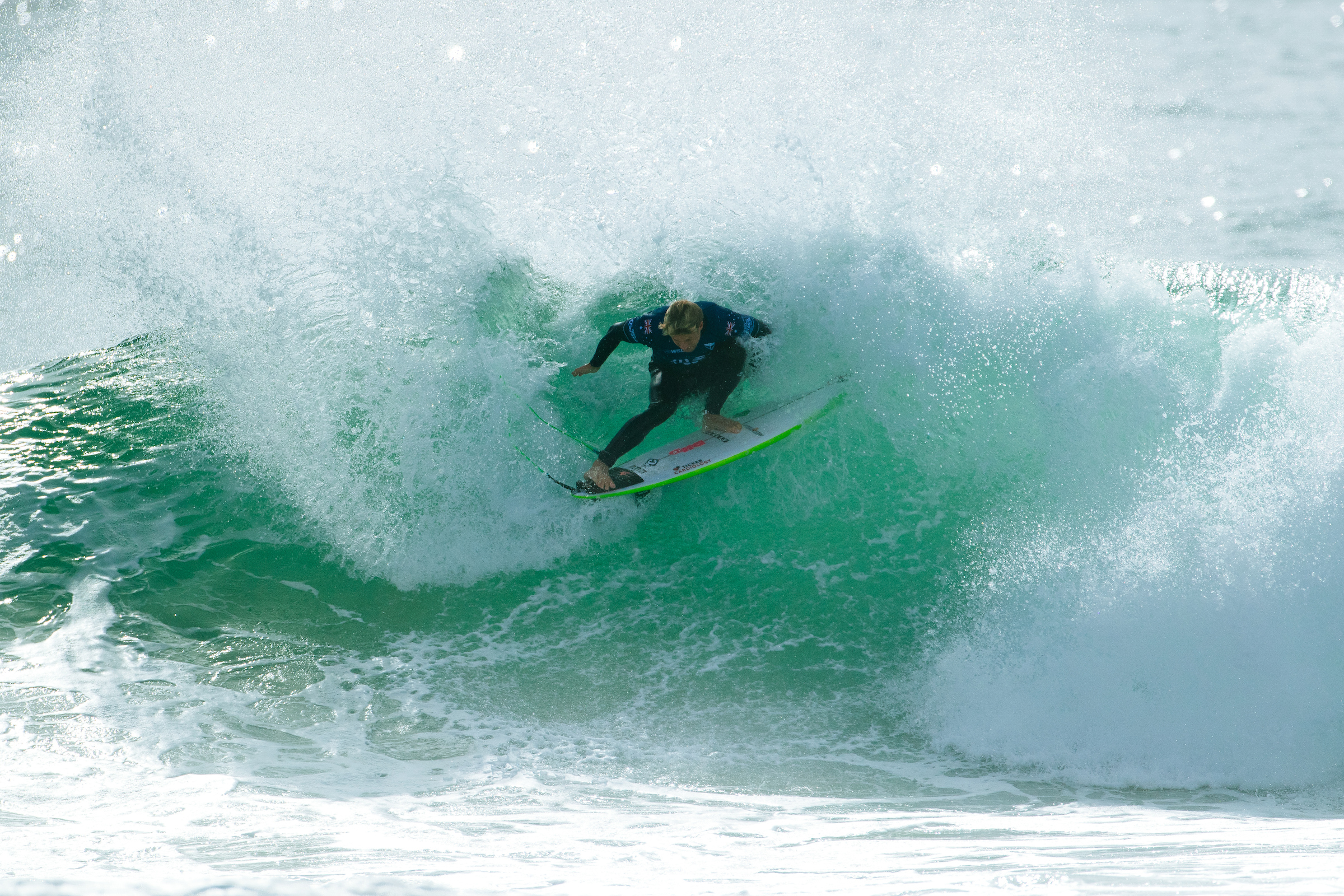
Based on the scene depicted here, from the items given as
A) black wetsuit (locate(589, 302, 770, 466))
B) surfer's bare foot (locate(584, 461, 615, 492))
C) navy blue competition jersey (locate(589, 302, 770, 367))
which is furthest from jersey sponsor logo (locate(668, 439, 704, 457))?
navy blue competition jersey (locate(589, 302, 770, 367))

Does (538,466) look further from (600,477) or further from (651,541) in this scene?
(651,541)

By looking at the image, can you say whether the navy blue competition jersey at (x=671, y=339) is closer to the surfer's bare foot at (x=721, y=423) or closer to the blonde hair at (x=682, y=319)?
the blonde hair at (x=682, y=319)

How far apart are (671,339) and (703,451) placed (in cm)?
92

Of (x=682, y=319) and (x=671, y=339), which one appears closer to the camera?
(x=682, y=319)

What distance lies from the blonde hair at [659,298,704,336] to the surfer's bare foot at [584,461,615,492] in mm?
1076

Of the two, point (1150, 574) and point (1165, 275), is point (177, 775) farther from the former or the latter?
point (1165, 275)

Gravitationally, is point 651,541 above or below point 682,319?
below

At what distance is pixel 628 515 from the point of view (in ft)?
21.0

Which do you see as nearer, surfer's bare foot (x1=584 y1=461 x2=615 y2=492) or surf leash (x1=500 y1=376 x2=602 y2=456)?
surfer's bare foot (x1=584 y1=461 x2=615 y2=492)

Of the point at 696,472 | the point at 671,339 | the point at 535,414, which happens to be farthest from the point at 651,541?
the point at 671,339

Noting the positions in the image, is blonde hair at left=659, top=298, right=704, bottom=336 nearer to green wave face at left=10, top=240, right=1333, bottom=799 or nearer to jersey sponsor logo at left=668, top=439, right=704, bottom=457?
jersey sponsor logo at left=668, top=439, right=704, bottom=457

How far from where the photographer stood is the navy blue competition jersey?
562 cm

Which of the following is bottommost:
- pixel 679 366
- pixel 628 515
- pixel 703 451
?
pixel 628 515

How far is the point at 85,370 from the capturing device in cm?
802
